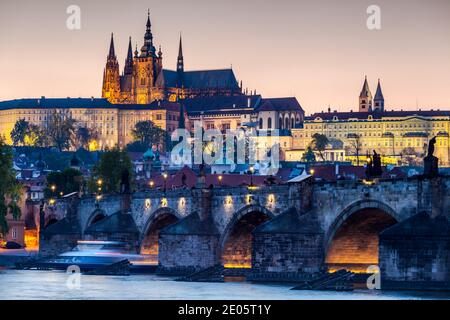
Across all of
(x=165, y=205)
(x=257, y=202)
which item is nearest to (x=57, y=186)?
(x=165, y=205)

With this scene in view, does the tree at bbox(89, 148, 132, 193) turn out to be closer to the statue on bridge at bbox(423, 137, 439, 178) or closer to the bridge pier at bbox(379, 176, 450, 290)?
the statue on bridge at bbox(423, 137, 439, 178)

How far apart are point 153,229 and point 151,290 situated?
21.8 meters

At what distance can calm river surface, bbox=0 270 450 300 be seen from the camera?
224 ft

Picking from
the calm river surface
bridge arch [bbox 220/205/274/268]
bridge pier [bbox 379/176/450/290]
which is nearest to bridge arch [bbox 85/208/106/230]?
the calm river surface

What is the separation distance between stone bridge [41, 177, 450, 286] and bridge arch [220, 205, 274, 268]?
6 cm

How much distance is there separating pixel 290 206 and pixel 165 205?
17.1 m

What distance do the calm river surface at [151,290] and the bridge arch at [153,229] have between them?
904cm

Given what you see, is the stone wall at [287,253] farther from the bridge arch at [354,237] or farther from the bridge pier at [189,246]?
the bridge pier at [189,246]

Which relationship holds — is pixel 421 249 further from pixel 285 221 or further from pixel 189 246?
pixel 189 246

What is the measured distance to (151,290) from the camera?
248 ft

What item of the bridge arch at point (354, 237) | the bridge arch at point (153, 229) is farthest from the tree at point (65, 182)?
the bridge arch at point (354, 237)

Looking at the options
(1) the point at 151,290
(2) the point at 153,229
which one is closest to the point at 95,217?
(2) the point at 153,229

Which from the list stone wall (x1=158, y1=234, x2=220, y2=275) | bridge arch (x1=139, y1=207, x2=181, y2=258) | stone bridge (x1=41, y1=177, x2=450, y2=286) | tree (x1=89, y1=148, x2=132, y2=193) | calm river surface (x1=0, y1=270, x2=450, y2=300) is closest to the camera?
calm river surface (x1=0, y1=270, x2=450, y2=300)
